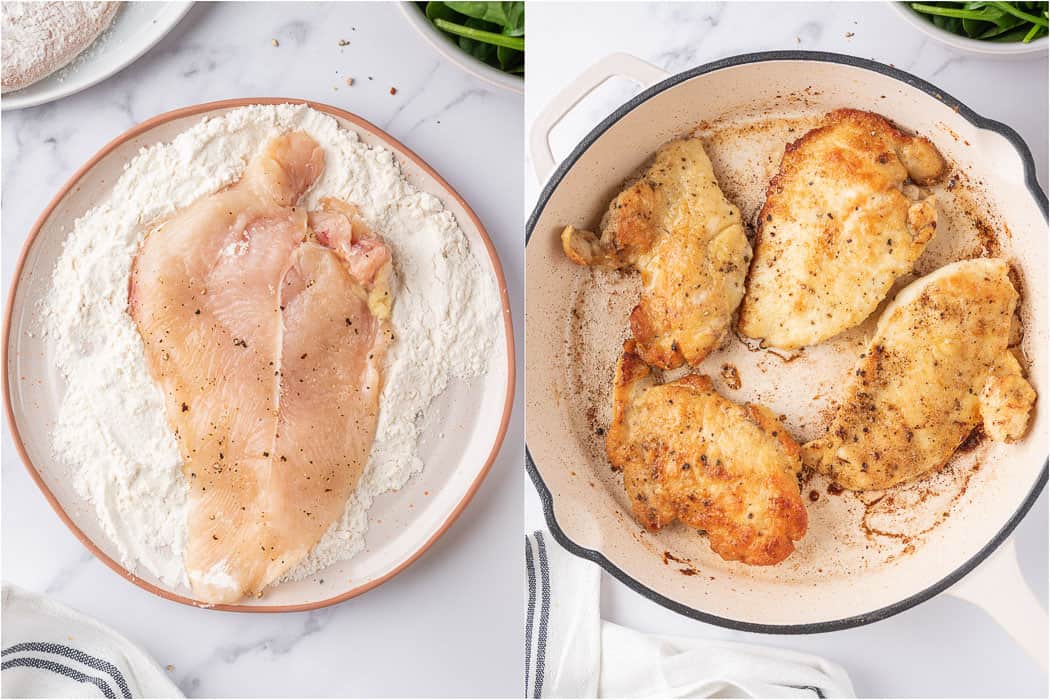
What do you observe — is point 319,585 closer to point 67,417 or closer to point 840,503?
point 67,417

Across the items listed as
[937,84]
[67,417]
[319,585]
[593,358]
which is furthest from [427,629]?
[937,84]

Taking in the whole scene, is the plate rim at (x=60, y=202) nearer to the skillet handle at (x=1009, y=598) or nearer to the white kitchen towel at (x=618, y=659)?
the white kitchen towel at (x=618, y=659)

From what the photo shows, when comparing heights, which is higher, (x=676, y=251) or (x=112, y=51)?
(x=112, y=51)

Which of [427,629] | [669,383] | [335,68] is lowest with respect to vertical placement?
[427,629]

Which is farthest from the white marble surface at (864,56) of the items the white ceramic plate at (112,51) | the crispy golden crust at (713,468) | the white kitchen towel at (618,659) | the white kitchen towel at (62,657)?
the white kitchen towel at (62,657)

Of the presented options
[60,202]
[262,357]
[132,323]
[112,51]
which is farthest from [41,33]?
[262,357]

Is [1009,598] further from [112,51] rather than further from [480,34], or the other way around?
[112,51]
